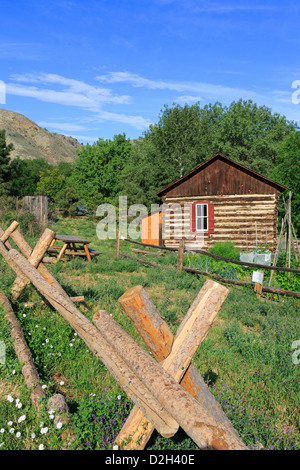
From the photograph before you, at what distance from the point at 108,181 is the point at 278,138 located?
24695mm

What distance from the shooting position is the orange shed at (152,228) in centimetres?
2373

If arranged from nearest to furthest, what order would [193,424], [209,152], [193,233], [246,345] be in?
[193,424]
[246,345]
[193,233]
[209,152]

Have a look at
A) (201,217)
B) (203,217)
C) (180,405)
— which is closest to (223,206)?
(203,217)

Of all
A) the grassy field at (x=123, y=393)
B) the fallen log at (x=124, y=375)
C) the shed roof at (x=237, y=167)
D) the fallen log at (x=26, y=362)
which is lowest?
the grassy field at (x=123, y=393)

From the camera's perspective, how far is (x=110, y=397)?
127 inches

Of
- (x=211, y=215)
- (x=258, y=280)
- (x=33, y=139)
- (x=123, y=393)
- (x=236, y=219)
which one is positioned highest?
(x=33, y=139)

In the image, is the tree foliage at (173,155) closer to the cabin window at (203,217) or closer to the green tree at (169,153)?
the green tree at (169,153)

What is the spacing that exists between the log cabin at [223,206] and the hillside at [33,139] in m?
111

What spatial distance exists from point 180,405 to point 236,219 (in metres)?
16.6

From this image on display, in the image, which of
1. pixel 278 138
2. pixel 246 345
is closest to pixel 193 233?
pixel 246 345

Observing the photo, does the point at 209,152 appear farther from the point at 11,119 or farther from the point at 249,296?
the point at 11,119

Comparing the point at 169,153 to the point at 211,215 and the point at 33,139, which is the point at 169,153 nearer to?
the point at 211,215

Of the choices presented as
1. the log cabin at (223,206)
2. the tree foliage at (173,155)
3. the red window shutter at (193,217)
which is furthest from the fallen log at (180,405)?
the tree foliage at (173,155)

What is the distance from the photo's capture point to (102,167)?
4919 centimetres
